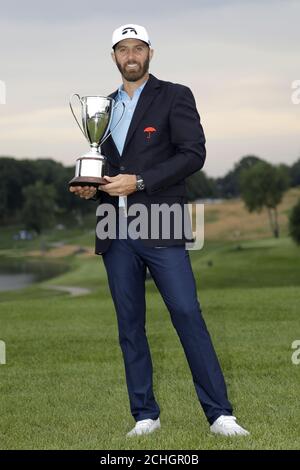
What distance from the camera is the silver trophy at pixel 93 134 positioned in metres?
6.18

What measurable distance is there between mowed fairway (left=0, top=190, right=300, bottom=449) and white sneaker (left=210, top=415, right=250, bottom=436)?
3.3 inches

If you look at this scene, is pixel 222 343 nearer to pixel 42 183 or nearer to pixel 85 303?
pixel 85 303

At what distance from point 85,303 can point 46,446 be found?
15671 millimetres

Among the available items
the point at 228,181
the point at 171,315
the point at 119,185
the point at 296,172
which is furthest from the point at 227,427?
the point at 228,181

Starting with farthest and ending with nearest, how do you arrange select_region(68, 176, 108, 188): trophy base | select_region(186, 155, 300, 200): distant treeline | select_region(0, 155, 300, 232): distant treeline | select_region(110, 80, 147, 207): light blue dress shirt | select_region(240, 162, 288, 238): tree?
select_region(0, 155, 300, 232): distant treeline < select_region(186, 155, 300, 200): distant treeline < select_region(240, 162, 288, 238): tree < select_region(110, 80, 147, 207): light blue dress shirt < select_region(68, 176, 108, 188): trophy base

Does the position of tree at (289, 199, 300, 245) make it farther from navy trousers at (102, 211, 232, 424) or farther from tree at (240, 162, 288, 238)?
navy trousers at (102, 211, 232, 424)

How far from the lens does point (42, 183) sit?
401 ft

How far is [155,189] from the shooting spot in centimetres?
626

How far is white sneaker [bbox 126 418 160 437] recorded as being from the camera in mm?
6609

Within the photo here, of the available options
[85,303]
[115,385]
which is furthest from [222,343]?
[85,303]

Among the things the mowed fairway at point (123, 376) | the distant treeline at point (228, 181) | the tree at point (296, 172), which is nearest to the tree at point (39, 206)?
the distant treeline at point (228, 181)

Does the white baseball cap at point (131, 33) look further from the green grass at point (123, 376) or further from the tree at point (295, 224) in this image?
the tree at point (295, 224)

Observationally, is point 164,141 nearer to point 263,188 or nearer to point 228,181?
point 263,188

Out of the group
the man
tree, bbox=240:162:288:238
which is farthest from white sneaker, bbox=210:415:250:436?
tree, bbox=240:162:288:238
